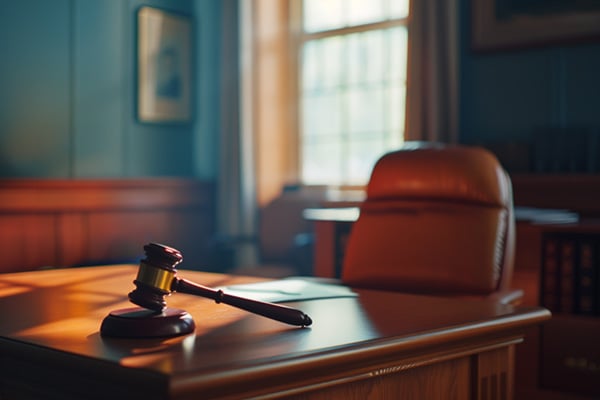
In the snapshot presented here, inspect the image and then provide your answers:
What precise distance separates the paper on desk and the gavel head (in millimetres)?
382

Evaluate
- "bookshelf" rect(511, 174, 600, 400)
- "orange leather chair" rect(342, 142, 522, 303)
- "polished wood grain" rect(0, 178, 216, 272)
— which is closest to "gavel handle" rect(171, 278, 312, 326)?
"orange leather chair" rect(342, 142, 522, 303)

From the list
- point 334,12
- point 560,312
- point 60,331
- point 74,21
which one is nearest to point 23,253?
point 74,21

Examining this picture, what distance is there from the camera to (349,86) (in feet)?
16.7

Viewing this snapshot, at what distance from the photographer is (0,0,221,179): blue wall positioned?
4523 mm

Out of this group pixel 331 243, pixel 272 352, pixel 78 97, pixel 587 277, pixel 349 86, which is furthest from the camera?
pixel 349 86

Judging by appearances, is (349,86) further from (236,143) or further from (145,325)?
(145,325)

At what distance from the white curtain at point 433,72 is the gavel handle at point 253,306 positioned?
3.02 metres

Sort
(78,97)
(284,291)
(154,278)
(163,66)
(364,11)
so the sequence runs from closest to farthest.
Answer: (154,278) → (284,291) → (78,97) → (364,11) → (163,66)

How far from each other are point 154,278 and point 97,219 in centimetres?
378

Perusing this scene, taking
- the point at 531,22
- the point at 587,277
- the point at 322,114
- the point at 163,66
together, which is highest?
the point at 531,22

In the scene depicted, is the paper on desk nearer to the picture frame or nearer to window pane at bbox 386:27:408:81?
the picture frame

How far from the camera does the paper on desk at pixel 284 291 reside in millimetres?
1672

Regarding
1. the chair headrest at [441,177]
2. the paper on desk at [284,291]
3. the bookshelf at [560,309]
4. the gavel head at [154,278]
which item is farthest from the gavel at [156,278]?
the bookshelf at [560,309]

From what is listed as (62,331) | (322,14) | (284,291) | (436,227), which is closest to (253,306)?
(62,331)
